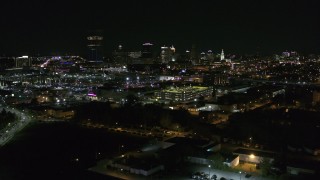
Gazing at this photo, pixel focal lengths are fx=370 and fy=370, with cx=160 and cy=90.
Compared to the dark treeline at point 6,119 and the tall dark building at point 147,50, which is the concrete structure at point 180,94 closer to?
the dark treeline at point 6,119

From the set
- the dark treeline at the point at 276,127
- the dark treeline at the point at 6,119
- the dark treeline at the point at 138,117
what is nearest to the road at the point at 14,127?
the dark treeline at the point at 6,119

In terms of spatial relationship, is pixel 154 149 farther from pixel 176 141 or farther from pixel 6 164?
pixel 6 164

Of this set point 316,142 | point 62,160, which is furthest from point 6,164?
point 316,142

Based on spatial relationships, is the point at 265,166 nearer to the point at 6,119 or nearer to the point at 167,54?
the point at 6,119

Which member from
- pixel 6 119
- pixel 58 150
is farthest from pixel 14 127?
pixel 58 150

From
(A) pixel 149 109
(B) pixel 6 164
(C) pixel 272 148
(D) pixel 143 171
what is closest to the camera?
(D) pixel 143 171
